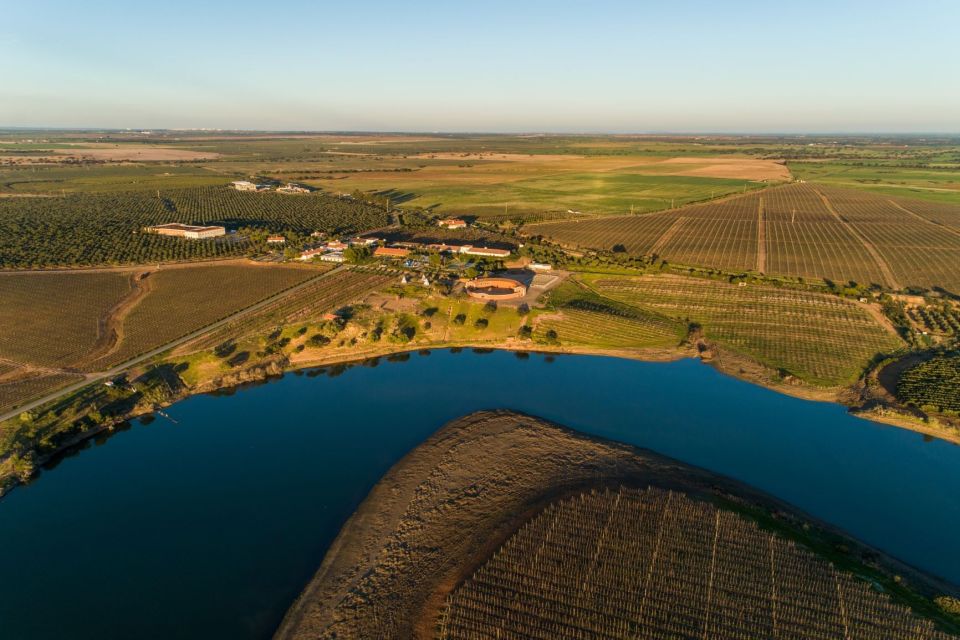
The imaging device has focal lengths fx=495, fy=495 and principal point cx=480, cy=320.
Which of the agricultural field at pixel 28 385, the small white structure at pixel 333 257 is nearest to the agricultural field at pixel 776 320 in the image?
the small white structure at pixel 333 257

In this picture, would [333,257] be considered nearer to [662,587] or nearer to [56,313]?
[56,313]

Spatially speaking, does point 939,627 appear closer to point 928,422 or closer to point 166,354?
point 928,422

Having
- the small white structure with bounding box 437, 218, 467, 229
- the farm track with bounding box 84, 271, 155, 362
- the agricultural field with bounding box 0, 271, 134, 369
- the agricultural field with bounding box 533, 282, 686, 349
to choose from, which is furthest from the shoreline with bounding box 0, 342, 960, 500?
the small white structure with bounding box 437, 218, 467, 229

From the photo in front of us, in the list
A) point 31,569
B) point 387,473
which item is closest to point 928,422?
point 387,473

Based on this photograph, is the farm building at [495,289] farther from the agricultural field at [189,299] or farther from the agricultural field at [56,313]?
the agricultural field at [56,313]

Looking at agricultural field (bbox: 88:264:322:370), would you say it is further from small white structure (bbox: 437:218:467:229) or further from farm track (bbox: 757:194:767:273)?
farm track (bbox: 757:194:767:273)

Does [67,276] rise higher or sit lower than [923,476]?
higher
